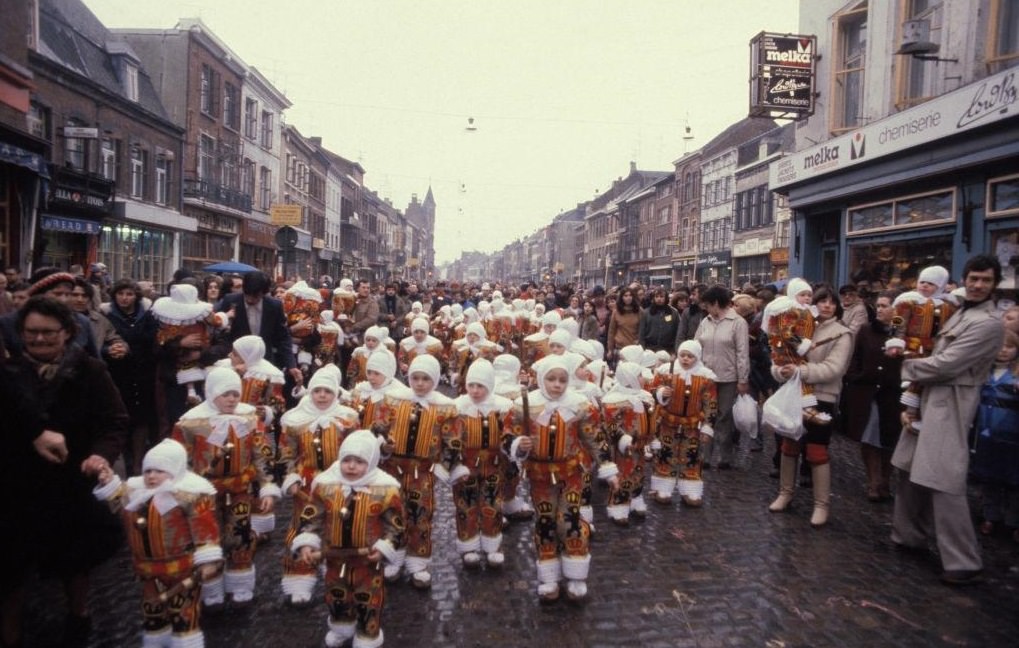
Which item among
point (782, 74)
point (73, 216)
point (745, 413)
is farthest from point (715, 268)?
point (745, 413)

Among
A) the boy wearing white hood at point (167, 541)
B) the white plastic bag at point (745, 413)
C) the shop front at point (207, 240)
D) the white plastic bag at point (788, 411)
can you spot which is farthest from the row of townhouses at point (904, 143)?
the shop front at point (207, 240)

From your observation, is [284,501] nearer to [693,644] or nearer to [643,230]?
[693,644]

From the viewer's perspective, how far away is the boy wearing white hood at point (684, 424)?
7102 millimetres

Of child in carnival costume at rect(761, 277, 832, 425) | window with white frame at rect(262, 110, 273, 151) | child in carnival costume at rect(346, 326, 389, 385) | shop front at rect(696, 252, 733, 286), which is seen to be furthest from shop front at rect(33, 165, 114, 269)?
shop front at rect(696, 252, 733, 286)

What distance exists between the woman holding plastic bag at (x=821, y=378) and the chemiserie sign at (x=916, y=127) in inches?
254

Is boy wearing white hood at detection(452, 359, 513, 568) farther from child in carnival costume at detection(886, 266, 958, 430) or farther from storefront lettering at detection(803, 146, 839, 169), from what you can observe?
storefront lettering at detection(803, 146, 839, 169)

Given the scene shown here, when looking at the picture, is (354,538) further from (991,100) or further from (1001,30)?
(1001,30)

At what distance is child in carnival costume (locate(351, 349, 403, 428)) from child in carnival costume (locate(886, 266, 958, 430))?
472 centimetres

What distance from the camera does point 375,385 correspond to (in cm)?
549

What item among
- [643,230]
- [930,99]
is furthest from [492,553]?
[643,230]

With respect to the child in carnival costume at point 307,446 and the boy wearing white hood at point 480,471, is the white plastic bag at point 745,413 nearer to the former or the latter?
the boy wearing white hood at point 480,471

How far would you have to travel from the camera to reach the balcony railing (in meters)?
27.7

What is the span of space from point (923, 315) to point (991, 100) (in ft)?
21.4

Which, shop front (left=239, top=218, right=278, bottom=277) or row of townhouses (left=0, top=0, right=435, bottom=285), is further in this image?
shop front (left=239, top=218, right=278, bottom=277)
